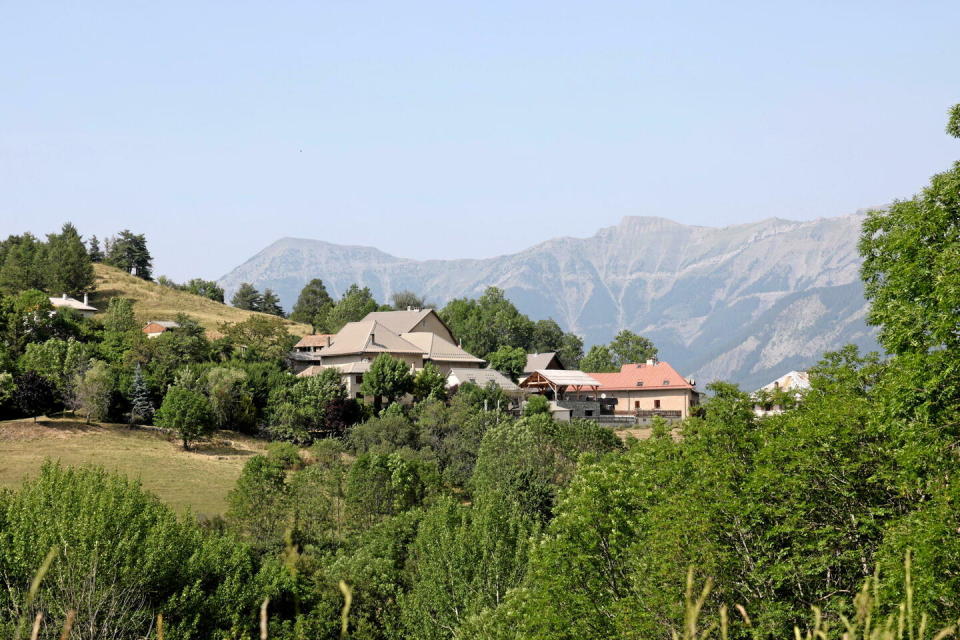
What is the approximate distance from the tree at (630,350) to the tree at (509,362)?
3348 cm

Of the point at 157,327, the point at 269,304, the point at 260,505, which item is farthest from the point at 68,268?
the point at 260,505

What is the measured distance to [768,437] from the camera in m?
23.5

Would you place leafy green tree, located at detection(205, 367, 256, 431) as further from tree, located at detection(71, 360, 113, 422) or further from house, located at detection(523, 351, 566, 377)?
house, located at detection(523, 351, 566, 377)

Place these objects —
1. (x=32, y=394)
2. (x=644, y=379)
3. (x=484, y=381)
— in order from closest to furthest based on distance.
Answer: (x=32, y=394), (x=484, y=381), (x=644, y=379)

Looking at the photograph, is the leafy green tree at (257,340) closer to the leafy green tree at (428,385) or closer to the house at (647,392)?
the leafy green tree at (428,385)

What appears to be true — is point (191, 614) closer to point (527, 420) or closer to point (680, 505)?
point (680, 505)

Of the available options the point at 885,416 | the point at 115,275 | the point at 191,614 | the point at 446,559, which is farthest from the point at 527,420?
the point at 115,275

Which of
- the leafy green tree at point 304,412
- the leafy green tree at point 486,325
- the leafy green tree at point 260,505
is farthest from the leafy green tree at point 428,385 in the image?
the leafy green tree at point 260,505

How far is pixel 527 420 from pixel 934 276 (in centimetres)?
4767

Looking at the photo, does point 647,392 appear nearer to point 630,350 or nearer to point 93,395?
point 630,350

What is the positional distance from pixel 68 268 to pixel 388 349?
1831 inches

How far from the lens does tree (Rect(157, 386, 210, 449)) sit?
6669 cm

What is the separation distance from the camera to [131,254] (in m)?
151

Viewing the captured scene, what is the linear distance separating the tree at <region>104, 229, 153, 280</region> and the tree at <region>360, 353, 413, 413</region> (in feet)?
266
